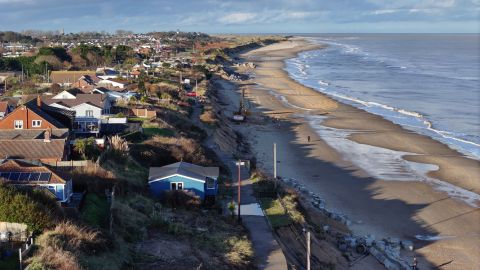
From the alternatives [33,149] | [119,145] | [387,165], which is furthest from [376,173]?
[33,149]

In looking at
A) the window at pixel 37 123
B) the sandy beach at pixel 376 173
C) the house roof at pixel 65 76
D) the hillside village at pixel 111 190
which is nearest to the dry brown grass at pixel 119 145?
the hillside village at pixel 111 190

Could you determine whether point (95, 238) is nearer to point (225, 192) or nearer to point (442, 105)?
point (225, 192)

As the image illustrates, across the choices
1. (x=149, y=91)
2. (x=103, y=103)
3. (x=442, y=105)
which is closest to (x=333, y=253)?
(x=103, y=103)

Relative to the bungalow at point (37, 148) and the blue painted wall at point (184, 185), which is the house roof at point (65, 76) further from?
the blue painted wall at point (184, 185)

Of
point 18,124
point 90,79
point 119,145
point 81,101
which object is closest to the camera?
point 119,145

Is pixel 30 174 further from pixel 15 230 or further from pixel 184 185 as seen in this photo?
pixel 184 185

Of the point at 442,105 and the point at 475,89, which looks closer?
the point at 442,105
